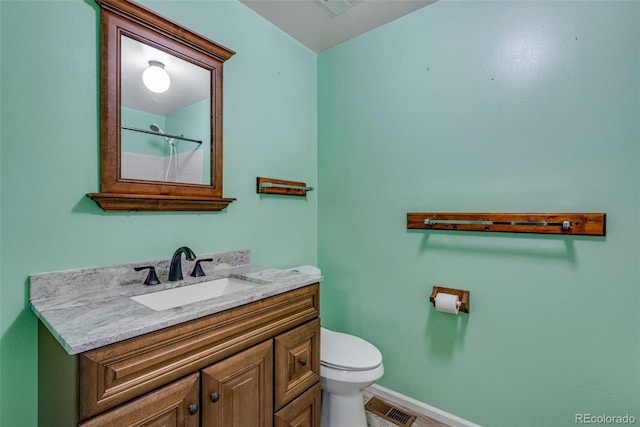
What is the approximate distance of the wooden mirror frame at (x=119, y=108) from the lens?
1177 mm

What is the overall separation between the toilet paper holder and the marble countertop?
0.71 meters

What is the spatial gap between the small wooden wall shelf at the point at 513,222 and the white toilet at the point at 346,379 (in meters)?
0.79

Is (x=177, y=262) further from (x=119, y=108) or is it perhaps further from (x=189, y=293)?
(x=119, y=108)

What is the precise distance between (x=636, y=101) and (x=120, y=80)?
2118mm

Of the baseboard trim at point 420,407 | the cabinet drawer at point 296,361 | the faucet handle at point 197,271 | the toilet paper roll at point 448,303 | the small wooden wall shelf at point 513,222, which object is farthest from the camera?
the baseboard trim at point 420,407

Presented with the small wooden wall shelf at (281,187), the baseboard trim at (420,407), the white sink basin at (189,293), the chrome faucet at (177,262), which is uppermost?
the small wooden wall shelf at (281,187)

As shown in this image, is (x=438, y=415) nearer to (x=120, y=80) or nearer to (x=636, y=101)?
(x=636, y=101)

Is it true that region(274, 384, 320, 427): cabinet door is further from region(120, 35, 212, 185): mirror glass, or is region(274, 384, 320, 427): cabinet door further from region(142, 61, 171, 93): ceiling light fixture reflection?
region(142, 61, 171, 93): ceiling light fixture reflection

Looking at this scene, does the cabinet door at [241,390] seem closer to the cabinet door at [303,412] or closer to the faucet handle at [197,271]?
the cabinet door at [303,412]

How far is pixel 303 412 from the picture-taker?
1297mm

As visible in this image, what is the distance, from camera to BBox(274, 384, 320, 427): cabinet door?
1.18 meters

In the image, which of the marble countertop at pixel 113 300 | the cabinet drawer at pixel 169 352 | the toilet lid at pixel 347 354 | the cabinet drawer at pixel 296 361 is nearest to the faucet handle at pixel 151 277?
the marble countertop at pixel 113 300

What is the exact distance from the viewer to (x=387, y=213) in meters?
1.90

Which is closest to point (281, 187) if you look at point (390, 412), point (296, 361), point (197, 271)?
point (197, 271)
